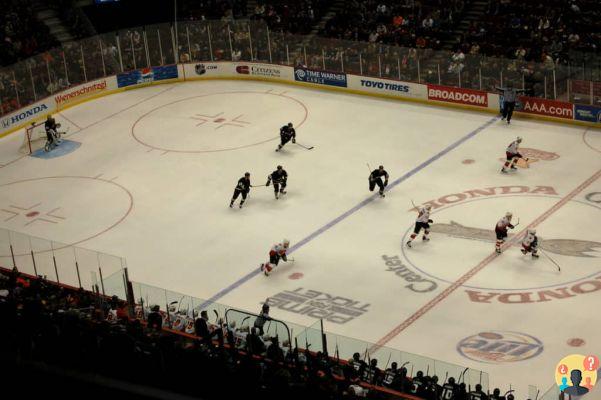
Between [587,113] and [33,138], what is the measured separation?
19.2 m

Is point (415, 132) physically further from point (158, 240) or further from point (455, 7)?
point (158, 240)

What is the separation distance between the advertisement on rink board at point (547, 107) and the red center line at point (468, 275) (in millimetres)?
4470

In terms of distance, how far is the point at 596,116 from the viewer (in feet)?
101

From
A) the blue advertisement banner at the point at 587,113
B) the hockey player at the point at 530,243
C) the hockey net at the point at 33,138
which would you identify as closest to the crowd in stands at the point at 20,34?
the hockey net at the point at 33,138

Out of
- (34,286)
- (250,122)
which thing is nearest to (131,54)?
(250,122)

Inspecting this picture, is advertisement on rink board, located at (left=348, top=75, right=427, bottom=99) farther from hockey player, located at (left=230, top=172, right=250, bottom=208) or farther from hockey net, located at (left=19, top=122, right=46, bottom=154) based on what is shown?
hockey net, located at (left=19, top=122, right=46, bottom=154)

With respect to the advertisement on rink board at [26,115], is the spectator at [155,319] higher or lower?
lower

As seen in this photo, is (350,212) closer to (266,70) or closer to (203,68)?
(266,70)

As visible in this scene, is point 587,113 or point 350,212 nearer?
point 350,212

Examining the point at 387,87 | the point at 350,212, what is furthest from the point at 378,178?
the point at 387,87

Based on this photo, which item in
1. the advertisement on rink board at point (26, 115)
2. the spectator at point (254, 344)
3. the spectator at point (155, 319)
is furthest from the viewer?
the advertisement on rink board at point (26, 115)

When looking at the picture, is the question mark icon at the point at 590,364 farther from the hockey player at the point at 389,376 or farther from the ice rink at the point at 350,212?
the hockey player at the point at 389,376

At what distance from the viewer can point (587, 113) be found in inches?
1222

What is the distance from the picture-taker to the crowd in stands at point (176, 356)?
895cm
